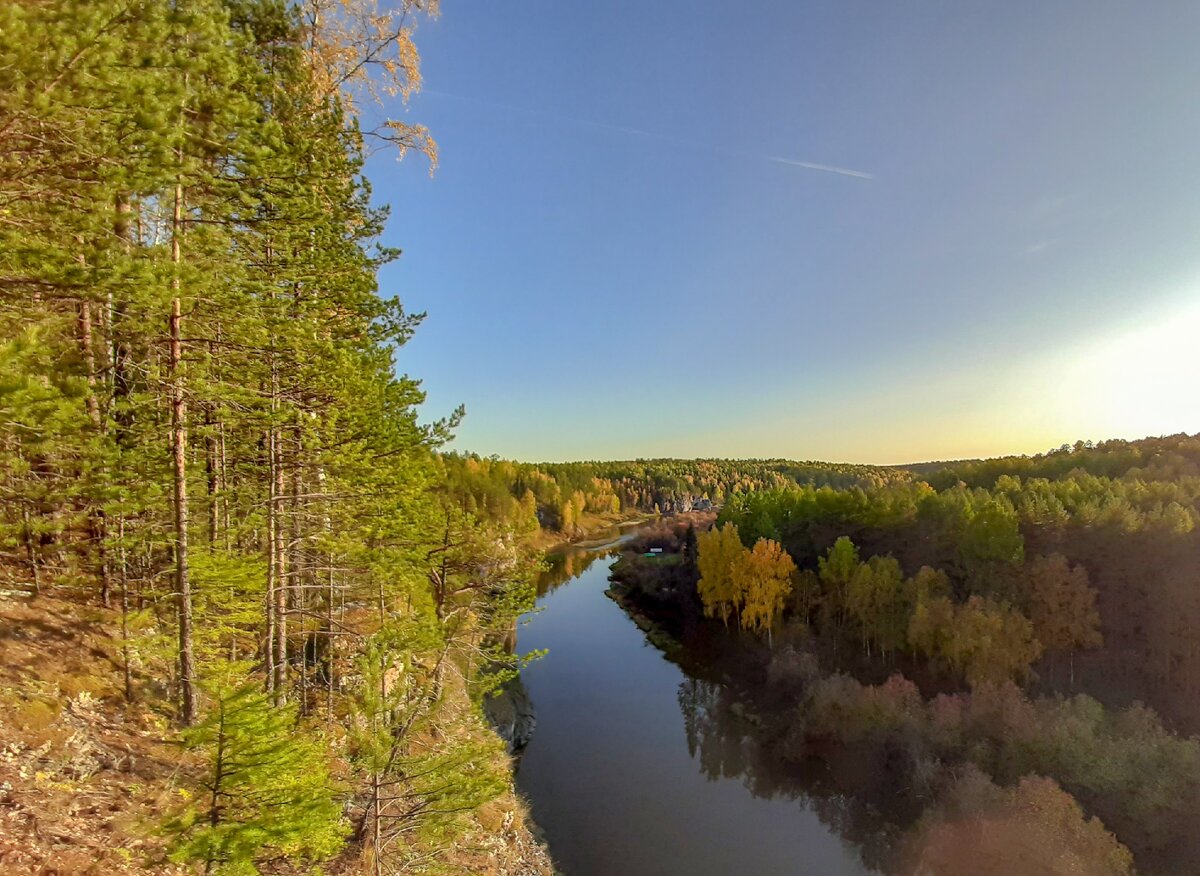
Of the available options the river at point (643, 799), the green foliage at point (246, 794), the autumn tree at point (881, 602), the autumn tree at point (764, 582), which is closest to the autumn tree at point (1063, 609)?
the autumn tree at point (881, 602)

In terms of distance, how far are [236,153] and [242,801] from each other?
8915 millimetres

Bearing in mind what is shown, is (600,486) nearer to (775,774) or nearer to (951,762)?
(775,774)

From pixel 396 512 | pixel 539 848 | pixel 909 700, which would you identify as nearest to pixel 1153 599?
pixel 909 700

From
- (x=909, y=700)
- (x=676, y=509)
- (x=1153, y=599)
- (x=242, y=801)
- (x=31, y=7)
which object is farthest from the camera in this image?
(x=676, y=509)

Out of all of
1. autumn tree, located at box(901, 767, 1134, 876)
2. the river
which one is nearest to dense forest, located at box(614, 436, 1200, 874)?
autumn tree, located at box(901, 767, 1134, 876)

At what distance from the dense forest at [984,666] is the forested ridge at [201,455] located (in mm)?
15559

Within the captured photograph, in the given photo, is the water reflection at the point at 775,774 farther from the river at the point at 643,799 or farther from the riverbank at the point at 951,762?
the river at the point at 643,799

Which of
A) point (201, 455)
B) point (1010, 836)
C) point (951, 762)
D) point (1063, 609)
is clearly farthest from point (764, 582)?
point (201, 455)

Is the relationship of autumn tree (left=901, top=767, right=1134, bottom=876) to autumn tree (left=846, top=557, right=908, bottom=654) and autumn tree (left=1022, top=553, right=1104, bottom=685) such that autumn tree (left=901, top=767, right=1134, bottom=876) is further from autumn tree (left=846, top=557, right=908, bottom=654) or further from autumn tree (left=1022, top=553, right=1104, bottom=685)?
autumn tree (left=846, top=557, right=908, bottom=654)

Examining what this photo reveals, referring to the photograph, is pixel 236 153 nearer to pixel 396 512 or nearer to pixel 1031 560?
pixel 396 512

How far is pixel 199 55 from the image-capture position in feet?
22.2

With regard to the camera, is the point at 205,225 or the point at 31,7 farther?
the point at 205,225

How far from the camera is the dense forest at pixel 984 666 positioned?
60.8 feet

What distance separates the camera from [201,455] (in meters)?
12.2
